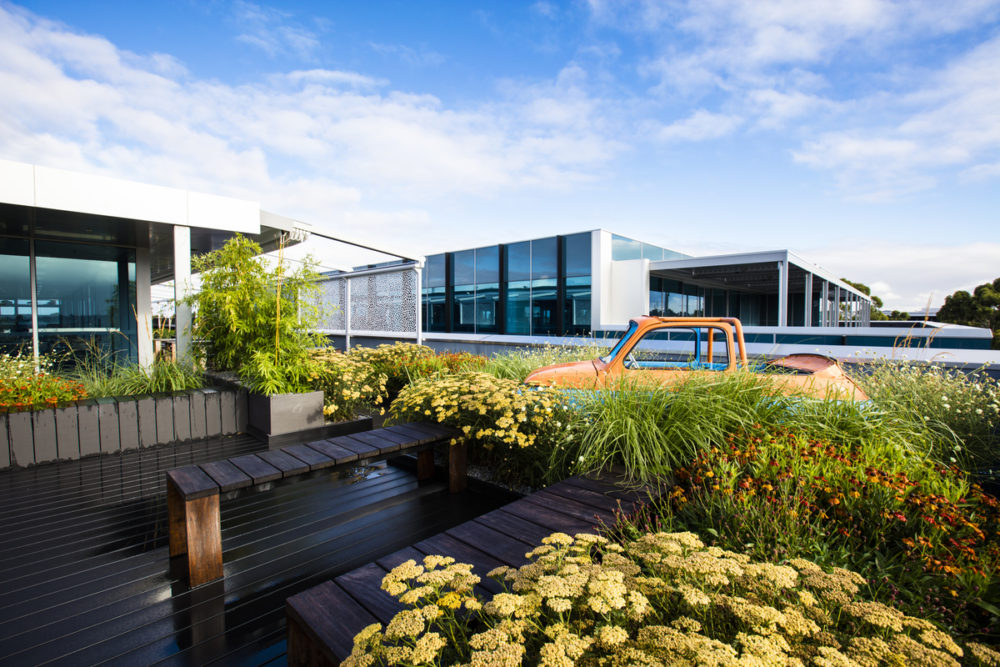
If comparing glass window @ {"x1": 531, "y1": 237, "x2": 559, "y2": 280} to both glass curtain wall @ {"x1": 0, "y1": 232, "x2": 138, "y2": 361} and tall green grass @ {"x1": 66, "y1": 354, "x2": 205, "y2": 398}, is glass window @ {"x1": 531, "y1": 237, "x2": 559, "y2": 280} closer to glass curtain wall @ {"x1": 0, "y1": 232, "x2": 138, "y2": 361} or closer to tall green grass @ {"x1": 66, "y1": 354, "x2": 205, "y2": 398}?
glass curtain wall @ {"x1": 0, "y1": 232, "x2": 138, "y2": 361}

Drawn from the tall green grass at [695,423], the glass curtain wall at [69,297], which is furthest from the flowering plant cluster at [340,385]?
the glass curtain wall at [69,297]

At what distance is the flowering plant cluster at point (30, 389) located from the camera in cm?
403

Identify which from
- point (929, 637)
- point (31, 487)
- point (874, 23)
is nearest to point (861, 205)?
point (874, 23)

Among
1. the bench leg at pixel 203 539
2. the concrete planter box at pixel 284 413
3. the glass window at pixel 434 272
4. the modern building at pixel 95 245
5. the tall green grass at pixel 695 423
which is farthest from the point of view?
the glass window at pixel 434 272

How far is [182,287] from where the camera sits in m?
5.86

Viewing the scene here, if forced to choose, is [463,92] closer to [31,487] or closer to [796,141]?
[796,141]

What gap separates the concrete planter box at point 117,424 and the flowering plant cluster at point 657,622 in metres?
4.50

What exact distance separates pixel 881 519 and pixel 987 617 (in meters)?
0.47

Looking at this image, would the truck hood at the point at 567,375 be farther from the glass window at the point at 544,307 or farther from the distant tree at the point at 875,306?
the distant tree at the point at 875,306

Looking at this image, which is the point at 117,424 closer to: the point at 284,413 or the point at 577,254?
the point at 284,413

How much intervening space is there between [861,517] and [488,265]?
15.2 meters

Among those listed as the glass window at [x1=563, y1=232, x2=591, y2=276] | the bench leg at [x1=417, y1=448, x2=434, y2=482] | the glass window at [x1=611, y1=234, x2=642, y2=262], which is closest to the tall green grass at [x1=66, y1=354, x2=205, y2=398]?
the bench leg at [x1=417, y1=448, x2=434, y2=482]

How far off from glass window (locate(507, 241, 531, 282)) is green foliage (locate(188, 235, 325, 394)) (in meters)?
10.6

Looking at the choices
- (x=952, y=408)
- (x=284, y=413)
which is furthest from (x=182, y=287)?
(x=952, y=408)
